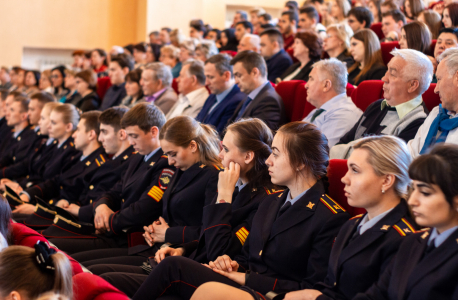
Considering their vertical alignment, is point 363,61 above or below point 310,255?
above

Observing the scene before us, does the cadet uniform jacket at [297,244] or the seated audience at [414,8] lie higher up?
the seated audience at [414,8]

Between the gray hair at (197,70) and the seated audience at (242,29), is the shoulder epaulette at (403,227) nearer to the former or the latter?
the gray hair at (197,70)

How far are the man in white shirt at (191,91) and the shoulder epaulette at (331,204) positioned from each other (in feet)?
7.77

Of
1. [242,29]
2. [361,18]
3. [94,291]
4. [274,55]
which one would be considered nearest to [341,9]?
[361,18]

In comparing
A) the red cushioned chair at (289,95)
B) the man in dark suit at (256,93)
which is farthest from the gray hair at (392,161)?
the red cushioned chair at (289,95)

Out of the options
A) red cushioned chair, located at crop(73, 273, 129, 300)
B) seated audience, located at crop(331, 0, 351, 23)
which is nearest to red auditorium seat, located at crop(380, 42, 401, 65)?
seated audience, located at crop(331, 0, 351, 23)

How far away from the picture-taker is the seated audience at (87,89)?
534 cm

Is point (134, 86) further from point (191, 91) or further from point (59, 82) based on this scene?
point (59, 82)

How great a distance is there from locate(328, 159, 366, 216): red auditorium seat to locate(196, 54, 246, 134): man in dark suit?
173cm

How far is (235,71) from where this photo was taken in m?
3.39

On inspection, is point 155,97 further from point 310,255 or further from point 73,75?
point 310,255

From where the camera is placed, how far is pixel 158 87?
173 inches

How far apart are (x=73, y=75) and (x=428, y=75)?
4.62 m

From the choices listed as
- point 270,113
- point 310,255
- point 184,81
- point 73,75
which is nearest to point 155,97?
point 184,81
